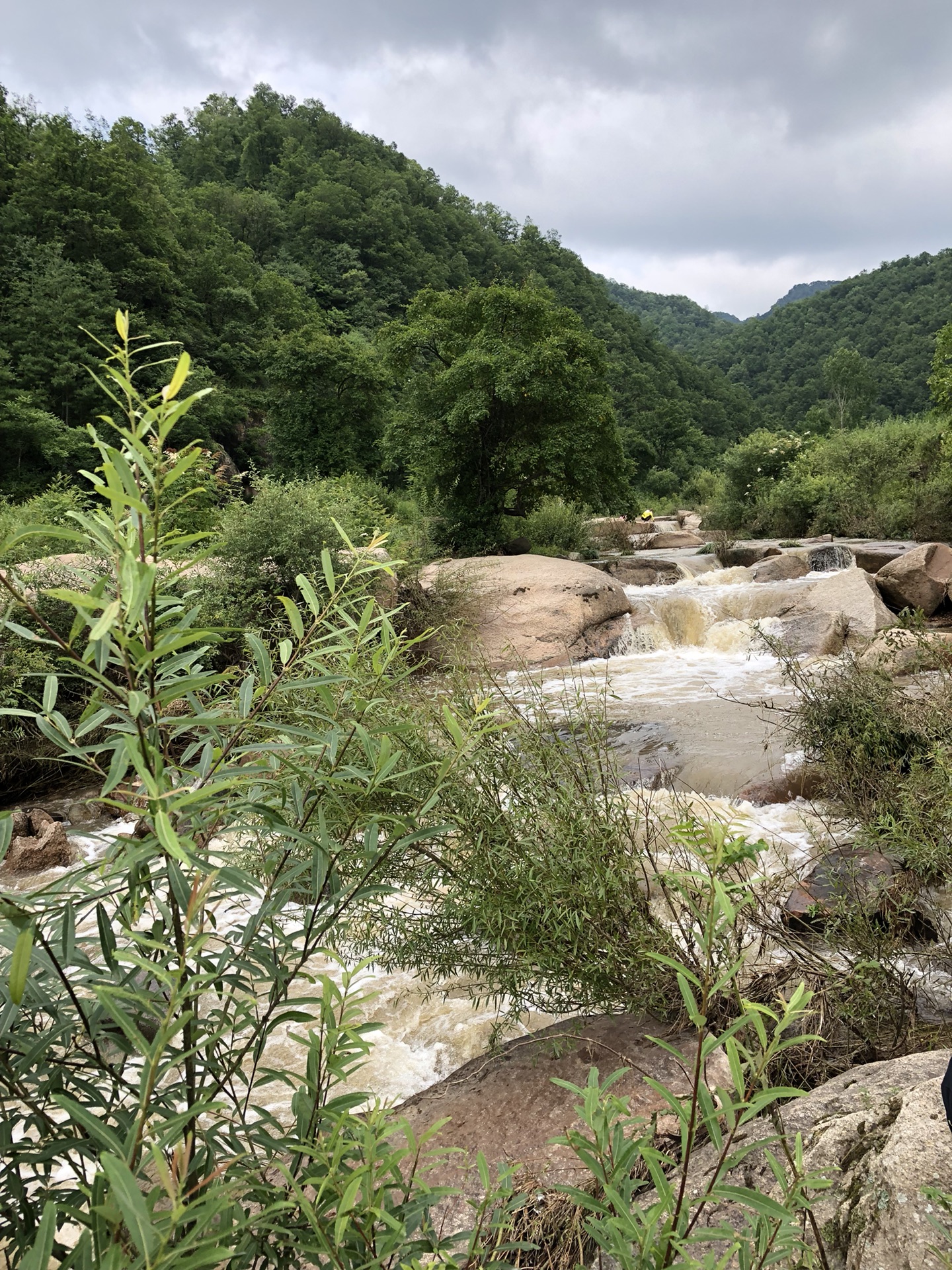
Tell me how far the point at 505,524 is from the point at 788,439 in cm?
1552

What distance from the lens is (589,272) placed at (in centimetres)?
6288

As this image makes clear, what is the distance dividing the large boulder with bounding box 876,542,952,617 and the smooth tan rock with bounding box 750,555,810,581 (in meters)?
3.46

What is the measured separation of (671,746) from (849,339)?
233ft

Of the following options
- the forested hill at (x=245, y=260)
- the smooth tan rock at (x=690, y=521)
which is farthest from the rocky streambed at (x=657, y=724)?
the forested hill at (x=245, y=260)

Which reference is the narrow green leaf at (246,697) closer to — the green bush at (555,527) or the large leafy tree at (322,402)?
the green bush at (555,527)

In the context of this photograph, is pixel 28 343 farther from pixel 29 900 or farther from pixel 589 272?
pixel 589 272

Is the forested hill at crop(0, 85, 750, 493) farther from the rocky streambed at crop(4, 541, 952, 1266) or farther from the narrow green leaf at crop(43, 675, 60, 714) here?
the narrow green leaf at crop(43, 675, 60, 714)

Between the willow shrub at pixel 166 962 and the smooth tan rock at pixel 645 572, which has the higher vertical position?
the willow shrub at pixel 166 962

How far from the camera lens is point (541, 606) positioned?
1204 cm

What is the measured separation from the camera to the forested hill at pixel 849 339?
57.5 meters

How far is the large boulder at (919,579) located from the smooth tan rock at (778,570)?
346cm

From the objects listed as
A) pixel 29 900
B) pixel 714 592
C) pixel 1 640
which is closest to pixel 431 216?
pixel 714 592

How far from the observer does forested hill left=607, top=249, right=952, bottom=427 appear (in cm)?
5747

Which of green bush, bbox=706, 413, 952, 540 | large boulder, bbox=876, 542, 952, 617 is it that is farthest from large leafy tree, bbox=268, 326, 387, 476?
large boulder, bbox=876, 542, 952, 617
